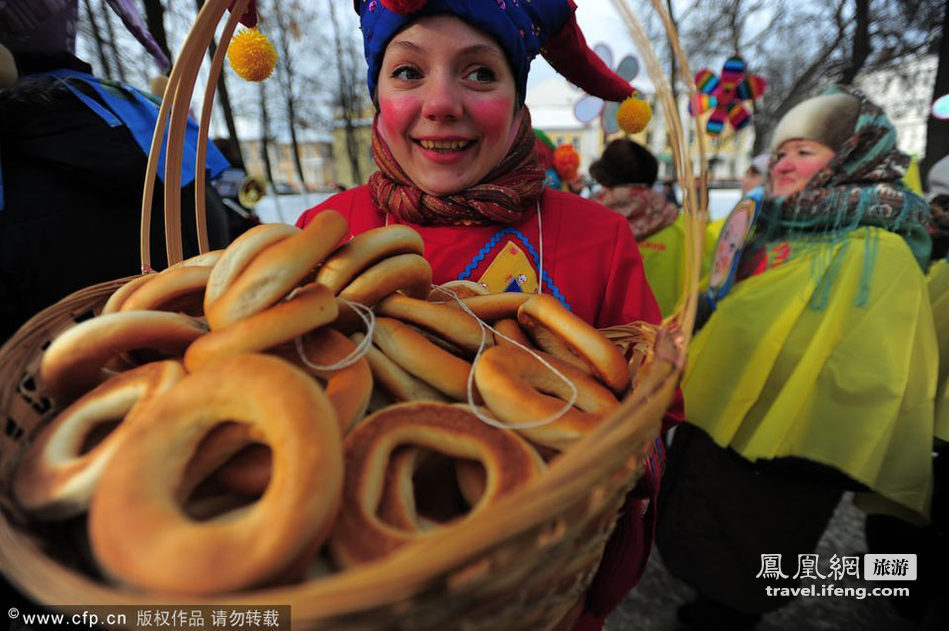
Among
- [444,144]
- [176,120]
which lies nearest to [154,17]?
[176,120]

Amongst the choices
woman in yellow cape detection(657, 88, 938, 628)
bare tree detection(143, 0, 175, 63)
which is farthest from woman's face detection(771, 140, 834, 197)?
bare tree detection(143, 0, 175, 63)

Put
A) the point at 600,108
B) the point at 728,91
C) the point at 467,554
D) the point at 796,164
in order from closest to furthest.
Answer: the point at 467,554 → the point at 796,164 → the point at 600,108 → the point at 728,91

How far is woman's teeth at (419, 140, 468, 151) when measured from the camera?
138cm

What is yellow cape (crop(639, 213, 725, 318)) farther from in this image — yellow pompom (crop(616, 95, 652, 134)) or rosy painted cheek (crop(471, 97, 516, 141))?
rosy painted cheek (crop(471, 97, 516, 141))

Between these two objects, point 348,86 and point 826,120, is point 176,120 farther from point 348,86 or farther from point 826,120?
point 348,86

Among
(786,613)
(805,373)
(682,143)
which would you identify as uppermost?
(682,143)

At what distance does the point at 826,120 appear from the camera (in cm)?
215

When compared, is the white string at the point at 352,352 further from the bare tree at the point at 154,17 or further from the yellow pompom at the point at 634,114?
the bare tree at the point at 154,17

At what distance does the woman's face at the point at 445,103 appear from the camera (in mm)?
1263

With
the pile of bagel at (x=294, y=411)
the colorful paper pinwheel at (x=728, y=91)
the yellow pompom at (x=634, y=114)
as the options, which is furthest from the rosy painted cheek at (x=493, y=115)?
the colorful paper pinwheel at (x=728, y=91)

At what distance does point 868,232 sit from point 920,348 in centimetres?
50

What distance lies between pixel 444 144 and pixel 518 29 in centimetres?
37

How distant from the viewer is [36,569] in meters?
0.57

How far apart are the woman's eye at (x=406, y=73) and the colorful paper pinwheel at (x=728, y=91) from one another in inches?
246
